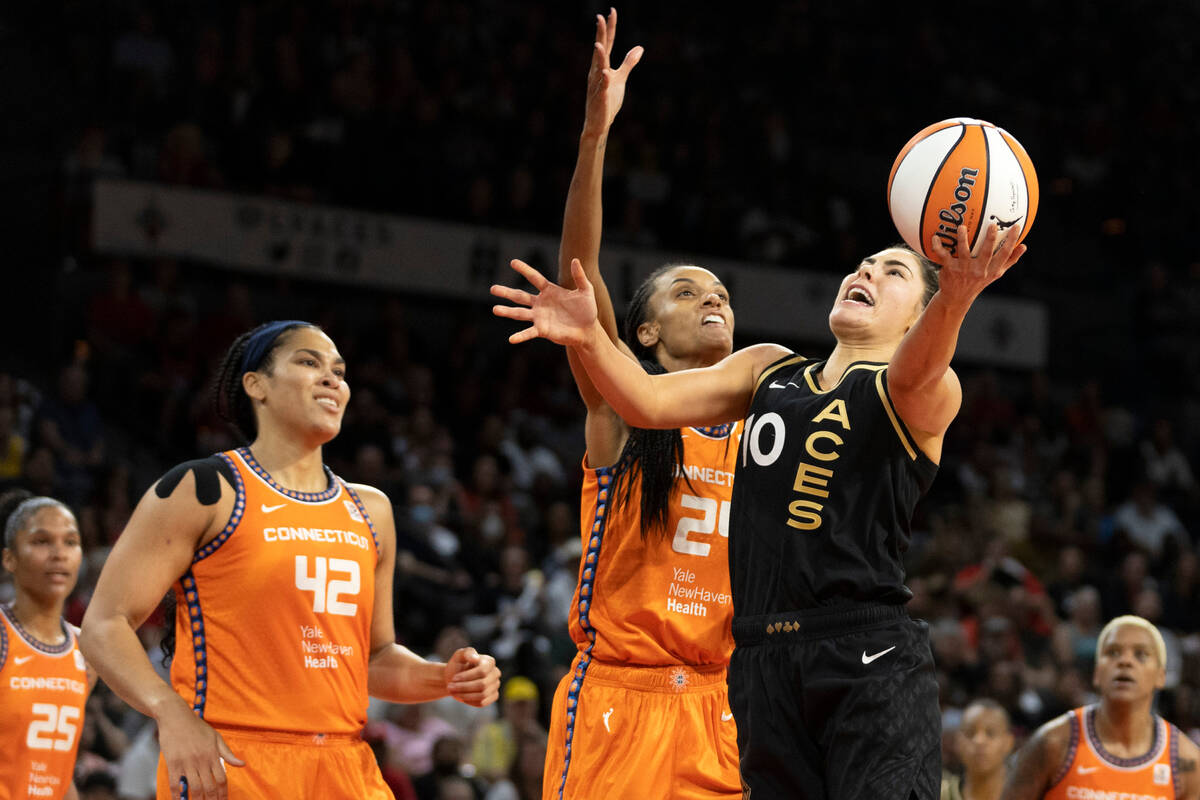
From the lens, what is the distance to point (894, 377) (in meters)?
3.29

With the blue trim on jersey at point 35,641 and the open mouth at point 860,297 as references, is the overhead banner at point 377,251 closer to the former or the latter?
the blue trim on jersey at point 35,641

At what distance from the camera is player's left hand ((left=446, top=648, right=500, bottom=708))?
416 cm

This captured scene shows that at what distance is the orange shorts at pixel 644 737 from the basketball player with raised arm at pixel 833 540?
806 millimetres

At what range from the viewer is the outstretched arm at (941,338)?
3.09 meters

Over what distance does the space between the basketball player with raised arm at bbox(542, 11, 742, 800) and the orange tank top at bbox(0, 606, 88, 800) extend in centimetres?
218

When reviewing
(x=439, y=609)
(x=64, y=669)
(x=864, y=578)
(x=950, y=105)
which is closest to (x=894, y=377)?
(x=864, y=578)

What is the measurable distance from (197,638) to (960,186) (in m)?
2.40

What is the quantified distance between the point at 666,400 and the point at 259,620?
1.41m

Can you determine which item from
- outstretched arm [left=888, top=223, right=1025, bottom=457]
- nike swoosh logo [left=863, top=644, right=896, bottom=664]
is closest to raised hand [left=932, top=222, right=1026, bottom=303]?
outstretched arm [left=888, top=223, right=1025, bottom=457]

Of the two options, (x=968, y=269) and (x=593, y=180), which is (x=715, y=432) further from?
(x=968, y=269)

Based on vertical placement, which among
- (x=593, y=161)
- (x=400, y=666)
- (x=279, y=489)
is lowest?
(x=400, y=666)

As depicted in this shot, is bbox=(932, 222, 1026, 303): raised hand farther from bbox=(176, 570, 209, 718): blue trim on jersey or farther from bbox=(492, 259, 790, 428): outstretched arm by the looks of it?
bbox=(176, 570, 209, 718): blue trim on jersey

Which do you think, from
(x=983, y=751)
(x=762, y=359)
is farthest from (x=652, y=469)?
(x=983, y=751)

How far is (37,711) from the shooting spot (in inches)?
215
